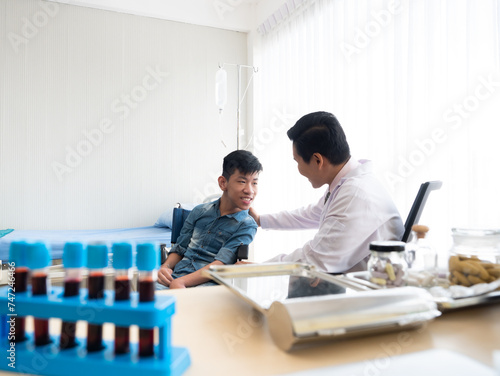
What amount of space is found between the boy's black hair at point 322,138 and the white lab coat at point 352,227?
0.45 ft

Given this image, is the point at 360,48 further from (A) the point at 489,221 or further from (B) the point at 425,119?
(A) the point at 489,221

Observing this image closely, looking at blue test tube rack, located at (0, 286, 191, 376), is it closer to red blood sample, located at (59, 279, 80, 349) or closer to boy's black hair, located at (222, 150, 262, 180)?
red blood sample, located at (59, 279, 80, 349)

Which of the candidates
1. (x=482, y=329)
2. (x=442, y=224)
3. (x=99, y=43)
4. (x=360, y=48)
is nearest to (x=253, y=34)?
(x=99, y=43)

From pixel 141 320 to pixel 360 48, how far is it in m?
2.25

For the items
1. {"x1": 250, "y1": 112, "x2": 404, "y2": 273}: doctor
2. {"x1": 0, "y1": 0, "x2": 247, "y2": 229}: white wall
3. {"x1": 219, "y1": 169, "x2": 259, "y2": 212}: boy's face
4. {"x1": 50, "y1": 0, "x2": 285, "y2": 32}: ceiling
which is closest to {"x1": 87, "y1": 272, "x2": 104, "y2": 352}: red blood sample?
{"x1": 250, "y1": 112, "x2": 404, "y2": 273}: doctor

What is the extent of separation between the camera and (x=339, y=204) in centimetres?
137

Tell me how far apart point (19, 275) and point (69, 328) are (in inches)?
4.1

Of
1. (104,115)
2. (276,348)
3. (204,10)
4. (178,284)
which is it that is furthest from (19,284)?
(204,10)

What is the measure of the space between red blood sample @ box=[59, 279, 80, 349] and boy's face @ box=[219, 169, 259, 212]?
124cm

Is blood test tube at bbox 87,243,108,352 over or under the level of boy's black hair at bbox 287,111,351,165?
under

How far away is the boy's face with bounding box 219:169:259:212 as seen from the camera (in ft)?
5.81

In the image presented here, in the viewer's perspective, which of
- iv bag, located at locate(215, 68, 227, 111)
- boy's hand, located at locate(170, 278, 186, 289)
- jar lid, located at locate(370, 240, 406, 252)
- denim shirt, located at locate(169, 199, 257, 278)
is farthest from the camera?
iv bag, located at locate(215, 68, 227, 111)

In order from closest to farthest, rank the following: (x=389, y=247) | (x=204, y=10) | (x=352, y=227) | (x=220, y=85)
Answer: (x=389, y=247)
(x=352, y=227)
(x=220, y=85)
(x=204, y=10)

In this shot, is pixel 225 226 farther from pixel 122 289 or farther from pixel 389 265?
pixel 122 289
